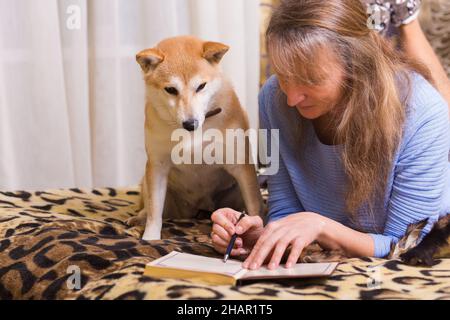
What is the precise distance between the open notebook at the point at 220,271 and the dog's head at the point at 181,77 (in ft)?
1.72

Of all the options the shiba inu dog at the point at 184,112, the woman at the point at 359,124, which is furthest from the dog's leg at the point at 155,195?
the woman at the point at 359,124

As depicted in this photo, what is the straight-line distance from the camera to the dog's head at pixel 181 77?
1549mm

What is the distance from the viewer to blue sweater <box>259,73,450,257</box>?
1217mm

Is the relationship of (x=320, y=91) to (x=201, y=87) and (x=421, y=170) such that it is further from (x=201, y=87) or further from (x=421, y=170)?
(x=201, y=87)

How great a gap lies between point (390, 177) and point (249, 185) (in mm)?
453

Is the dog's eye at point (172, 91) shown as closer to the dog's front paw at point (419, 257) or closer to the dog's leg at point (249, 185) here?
the dog's leg at point (249, 185)

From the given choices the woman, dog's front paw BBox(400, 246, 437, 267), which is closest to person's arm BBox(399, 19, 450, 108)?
the woman

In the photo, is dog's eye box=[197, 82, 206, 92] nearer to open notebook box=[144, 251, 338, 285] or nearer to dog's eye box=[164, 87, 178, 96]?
dog's eye box=[164, 87, 178, 96]

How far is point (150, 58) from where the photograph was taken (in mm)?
1574

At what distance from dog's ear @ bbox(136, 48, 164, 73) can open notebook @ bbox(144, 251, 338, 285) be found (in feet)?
2.09

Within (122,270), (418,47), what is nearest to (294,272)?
(122,270)

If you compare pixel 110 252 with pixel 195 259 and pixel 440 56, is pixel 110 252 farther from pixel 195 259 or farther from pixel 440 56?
pixel 440 56
